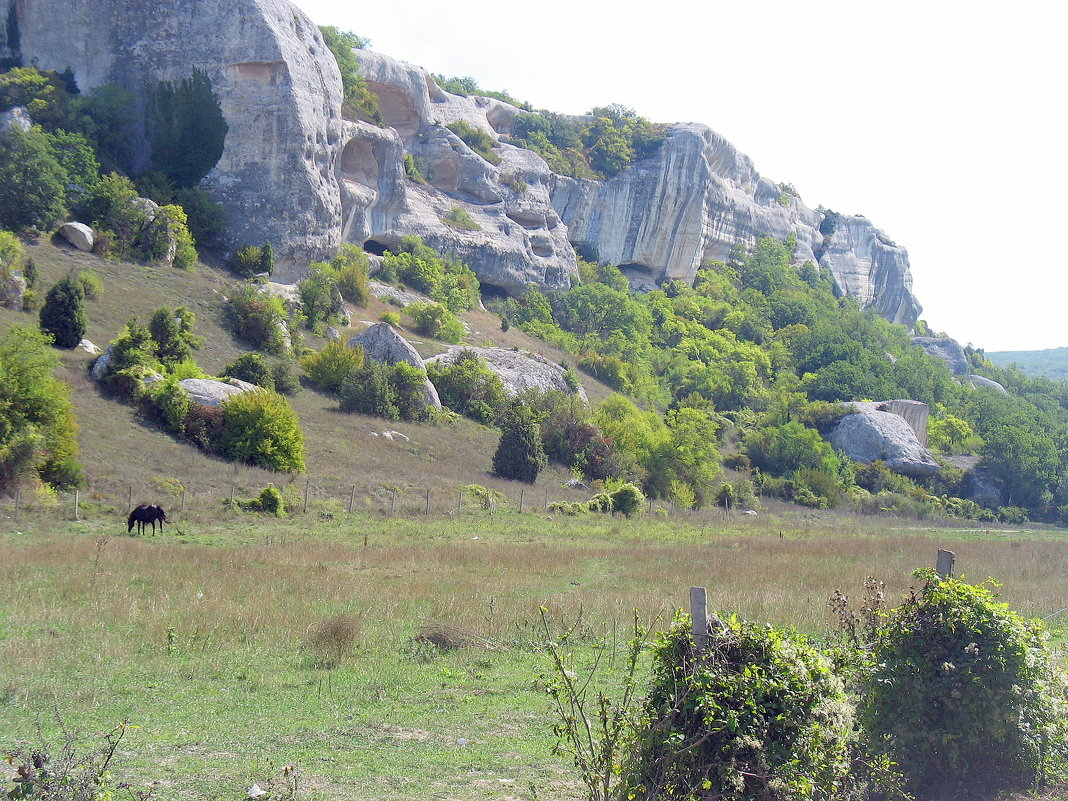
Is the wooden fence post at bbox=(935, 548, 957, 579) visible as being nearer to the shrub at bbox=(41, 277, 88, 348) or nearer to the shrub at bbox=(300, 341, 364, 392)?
the shrub at bbox=(41, 277, 88, 348)

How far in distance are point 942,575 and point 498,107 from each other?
8083 cm

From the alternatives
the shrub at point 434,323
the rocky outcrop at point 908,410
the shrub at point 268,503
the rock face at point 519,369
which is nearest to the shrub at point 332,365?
the rock face at point 519,369

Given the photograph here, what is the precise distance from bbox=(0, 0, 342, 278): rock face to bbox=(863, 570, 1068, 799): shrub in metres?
47.1

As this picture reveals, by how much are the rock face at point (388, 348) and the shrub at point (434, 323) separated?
8.67m

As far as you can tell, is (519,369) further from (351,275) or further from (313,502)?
(313,502)

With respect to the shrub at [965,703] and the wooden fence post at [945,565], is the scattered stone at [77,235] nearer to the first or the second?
the wooden fence post at [945,565]

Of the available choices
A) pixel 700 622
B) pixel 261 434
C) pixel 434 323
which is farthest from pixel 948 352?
pixel 700 622

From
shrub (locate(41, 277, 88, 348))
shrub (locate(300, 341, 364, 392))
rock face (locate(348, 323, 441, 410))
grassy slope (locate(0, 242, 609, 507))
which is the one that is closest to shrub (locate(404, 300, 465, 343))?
grassy slope (locate(0, 242, 609, 507))

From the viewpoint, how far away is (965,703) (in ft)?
19.6

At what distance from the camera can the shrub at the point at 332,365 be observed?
41.7 m

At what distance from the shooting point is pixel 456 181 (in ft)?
228

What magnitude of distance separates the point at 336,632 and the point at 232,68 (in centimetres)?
4557

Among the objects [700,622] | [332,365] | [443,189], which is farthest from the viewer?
[443,189]

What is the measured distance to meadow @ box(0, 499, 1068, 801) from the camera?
6.40 meters
